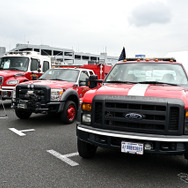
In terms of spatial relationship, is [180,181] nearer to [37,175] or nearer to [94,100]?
[94,100]

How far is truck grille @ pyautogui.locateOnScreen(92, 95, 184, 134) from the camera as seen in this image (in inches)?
125

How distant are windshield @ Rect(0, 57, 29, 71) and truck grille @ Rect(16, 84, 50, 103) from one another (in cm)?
393

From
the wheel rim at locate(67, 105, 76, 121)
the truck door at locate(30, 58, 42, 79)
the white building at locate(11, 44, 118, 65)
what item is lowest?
the wheel rim at locate(67, 105, 76, 121)

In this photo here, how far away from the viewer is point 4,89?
968cm

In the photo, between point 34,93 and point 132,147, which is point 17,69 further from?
point 132,147

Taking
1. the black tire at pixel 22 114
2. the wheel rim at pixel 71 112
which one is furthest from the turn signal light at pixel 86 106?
the black tire at pixel 22 114

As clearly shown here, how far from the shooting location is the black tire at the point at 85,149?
13.4ft

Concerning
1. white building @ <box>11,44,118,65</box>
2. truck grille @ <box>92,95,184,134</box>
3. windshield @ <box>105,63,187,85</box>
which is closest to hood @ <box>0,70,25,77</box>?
windshield @ <box>105,63,187,85</box>

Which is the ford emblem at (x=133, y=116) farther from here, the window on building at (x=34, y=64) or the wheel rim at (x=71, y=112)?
the window on building at (x=34, y=64)

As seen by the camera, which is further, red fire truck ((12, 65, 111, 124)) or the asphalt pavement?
red fire truck ((12, 65, 111, 124))

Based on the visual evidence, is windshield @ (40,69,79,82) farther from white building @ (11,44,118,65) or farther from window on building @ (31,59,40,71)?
white building @ (11,44,118,65)

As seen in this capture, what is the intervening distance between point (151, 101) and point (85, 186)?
152 centimetres

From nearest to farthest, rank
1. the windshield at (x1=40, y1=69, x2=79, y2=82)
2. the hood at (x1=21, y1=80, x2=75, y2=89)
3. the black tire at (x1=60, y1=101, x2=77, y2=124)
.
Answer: the hood at (x1=21, y1=80, x2=75, y2=89) < the black tire at (x1=60, y1=101, x2=77, y2=124) < the windshield at (x1=40, y1=69, x2=79, y2=82)

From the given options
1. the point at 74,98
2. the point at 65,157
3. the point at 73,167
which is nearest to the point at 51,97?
the point at 74,98
